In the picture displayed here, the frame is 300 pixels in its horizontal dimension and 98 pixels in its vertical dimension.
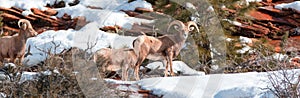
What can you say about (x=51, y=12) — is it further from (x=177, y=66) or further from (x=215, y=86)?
(x=215, y=86)

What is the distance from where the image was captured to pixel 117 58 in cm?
1350

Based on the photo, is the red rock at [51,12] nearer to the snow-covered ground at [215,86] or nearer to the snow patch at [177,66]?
the snow patch at [177,66]

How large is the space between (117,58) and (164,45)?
1.67m

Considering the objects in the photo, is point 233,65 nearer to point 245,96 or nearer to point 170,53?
point 170,53

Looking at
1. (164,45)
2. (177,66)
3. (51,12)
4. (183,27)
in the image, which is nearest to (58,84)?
(164,45)

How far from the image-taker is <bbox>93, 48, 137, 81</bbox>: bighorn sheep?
522 inches

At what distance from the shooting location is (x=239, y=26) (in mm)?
19328

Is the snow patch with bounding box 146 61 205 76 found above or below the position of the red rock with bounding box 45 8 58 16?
below

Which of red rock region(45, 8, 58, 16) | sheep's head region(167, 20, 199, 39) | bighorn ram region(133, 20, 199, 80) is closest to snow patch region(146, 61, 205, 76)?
bighorn ram region(133, 20, 199, 80)

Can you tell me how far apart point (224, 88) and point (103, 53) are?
11.9ft

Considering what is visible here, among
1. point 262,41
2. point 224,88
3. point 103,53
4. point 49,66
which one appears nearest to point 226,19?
point 262,41

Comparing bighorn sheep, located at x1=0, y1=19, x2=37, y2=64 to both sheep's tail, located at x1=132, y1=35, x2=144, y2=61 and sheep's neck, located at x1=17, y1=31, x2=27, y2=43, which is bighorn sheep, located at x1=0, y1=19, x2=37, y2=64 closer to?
sheep's neck, located at x1=17, y1=31, x2=27, y2=43

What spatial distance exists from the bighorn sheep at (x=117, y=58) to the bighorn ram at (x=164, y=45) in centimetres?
21

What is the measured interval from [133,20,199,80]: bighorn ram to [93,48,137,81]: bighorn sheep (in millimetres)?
206
